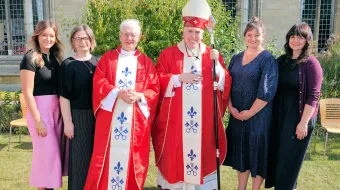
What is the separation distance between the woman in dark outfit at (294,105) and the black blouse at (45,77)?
7.08 feet

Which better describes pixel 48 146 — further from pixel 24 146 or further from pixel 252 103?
pixel 24 146

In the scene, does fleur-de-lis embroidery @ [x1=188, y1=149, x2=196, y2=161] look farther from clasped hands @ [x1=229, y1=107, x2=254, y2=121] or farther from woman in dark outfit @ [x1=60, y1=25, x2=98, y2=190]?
woman in dark outfit @ [x1=60, y1=25, x2=98, y2=190]

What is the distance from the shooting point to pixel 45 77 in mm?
3182

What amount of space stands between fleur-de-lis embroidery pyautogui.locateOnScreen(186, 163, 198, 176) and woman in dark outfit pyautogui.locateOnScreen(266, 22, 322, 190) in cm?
78

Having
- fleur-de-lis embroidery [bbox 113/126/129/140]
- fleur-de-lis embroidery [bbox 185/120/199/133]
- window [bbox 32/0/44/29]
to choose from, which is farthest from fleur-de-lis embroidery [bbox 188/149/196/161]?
window [bbox 32/0/44/29]

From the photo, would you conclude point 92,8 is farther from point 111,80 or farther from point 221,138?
point 221,138

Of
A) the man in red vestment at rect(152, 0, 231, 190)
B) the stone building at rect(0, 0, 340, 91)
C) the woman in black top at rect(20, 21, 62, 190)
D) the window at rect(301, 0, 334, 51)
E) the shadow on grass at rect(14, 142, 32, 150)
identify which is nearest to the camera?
the woman in black top at rect(20, 21, 62, 190)

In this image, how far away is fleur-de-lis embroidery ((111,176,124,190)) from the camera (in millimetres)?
3283

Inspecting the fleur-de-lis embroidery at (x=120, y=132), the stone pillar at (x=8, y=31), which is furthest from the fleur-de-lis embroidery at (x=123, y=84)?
the stone pillar at (x=8, y=31)

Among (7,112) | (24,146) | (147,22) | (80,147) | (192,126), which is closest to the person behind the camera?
(80,147)

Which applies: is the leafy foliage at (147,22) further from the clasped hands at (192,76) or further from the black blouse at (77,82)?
the black blouse at (77,82)

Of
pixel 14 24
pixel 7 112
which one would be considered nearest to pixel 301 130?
pixel 7 112

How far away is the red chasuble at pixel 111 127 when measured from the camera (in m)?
3.19

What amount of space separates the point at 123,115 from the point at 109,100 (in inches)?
8.0
